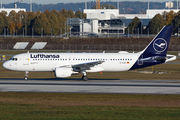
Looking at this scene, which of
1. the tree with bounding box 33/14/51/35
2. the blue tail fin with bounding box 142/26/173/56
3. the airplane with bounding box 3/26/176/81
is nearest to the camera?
the airplane with bounding box 3/26/176/81

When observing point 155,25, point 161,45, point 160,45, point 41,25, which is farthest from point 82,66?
point 155,25

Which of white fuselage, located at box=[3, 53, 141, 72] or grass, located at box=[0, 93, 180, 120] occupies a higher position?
white fuselage, located at box=[3, 53, 141, 72]

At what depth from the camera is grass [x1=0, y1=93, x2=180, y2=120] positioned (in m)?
20.8

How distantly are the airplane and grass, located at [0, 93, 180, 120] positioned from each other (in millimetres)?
12555

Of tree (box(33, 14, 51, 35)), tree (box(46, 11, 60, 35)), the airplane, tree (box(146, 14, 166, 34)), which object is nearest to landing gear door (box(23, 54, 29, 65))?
the airplane

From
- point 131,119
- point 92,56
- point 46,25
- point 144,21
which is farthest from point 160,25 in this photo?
point 131,119

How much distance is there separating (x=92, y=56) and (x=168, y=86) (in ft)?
39.7

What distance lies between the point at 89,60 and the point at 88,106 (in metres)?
18.6

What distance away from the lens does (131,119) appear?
19875 millimetres

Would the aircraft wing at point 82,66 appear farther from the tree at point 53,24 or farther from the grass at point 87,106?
the tree at point 53,24

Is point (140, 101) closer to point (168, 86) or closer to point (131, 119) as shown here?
point (131, 119)

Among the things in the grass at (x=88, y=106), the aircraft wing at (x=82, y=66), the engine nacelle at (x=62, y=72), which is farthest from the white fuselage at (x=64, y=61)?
the grass at (x=88, y=106)

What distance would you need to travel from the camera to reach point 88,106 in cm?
2448

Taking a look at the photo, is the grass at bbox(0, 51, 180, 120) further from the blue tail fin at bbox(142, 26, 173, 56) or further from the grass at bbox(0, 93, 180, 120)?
the blue tail fin at bbox(142, 26, 173, 56)
